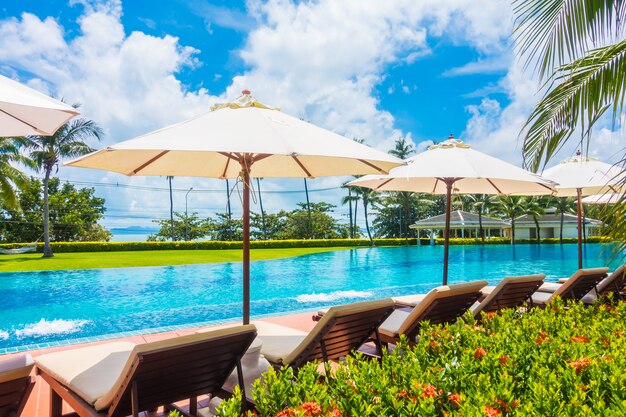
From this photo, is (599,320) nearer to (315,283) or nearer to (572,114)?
(572,114)

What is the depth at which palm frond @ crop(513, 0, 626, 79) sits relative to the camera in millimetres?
4582

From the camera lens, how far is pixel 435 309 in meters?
4.60

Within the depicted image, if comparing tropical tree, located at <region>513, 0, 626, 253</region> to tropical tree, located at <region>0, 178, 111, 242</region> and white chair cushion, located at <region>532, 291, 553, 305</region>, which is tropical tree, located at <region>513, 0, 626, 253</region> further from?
tropical tree, located at <region>0, 178, 111, 242</region>

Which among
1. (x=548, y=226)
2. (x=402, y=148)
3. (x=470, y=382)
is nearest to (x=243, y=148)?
(x=470, y=382)

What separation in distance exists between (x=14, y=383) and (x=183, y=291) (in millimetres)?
10608

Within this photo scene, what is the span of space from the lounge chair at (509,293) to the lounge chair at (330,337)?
67.2 inches

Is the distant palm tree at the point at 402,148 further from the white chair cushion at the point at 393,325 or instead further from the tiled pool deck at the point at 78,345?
the white chair cushion at the point at 393,325

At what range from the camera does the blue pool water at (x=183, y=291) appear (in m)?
9.12

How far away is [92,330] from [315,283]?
7282 mm

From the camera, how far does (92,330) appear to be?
8742 mm

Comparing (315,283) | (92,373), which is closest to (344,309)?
(92,373)

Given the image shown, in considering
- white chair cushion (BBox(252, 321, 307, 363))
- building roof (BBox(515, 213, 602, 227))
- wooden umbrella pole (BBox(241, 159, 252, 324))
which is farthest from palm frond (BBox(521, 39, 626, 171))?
building roof (BBox(515, 213, 602, 227))

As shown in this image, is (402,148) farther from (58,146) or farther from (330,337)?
(330,337)

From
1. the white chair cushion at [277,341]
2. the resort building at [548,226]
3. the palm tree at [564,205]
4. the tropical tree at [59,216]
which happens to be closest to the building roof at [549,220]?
the resort building at [548,226]
